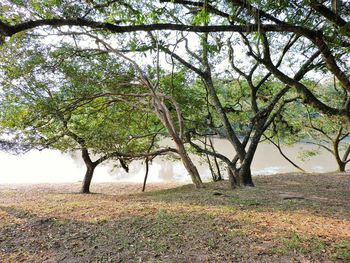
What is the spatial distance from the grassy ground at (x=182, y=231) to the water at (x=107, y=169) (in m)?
9.00

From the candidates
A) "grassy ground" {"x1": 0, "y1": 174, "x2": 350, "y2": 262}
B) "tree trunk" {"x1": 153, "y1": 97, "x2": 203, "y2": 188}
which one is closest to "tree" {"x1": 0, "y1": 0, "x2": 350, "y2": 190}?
"tree trunk" {"x1": 153, "y1": 97, "x2": 203, "y2": 188}

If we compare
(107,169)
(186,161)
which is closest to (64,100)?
(186,161)

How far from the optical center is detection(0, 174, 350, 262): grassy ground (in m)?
2.61

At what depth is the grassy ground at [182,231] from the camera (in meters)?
2.61

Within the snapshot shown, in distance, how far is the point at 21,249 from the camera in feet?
9.31

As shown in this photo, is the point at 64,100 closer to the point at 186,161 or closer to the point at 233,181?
the point at 186,161

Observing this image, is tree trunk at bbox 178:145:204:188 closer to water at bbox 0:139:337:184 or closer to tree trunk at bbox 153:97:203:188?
tree trunk at bbox 153:97:203:188

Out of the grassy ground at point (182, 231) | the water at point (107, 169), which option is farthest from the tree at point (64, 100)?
the water at point (107, 169)

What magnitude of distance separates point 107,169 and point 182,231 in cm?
1411

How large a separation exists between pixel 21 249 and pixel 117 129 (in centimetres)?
433

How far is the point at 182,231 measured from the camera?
10.3 ft

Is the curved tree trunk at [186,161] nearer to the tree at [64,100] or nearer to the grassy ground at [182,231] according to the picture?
the tree at [64,100]

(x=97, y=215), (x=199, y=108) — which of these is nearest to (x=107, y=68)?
(x=199, y=108)

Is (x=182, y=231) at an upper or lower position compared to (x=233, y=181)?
lower
